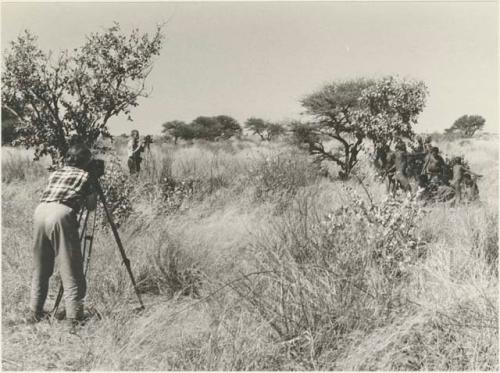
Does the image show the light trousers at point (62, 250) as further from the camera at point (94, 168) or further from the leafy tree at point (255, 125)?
the leafy tree at point (255, 125)

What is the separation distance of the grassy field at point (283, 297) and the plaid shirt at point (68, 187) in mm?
993

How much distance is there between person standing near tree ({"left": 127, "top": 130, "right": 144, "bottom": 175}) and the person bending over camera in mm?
6146

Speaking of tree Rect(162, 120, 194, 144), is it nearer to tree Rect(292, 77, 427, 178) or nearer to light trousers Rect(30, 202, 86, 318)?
tree Rect(292, 77, 427, 178)

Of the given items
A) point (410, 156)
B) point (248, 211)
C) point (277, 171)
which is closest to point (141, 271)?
point (248, 211)

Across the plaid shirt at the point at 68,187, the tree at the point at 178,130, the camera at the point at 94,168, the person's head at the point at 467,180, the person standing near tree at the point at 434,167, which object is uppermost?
the tree at the point at 178,130

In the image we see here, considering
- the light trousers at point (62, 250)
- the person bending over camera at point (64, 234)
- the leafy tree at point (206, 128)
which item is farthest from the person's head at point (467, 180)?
the leafy tree at point (206, 128)

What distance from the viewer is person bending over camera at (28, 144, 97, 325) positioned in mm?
3994

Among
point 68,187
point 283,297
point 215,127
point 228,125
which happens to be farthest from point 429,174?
point 228,125

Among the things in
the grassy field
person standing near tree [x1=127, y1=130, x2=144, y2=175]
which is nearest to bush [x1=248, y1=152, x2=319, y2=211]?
the grassy field

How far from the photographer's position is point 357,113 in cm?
1284

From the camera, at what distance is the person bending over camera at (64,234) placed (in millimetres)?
3994

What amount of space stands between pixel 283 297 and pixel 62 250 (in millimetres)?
1858

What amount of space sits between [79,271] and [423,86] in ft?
35.7

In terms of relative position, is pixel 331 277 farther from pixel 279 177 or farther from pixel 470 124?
pixel 470 124
